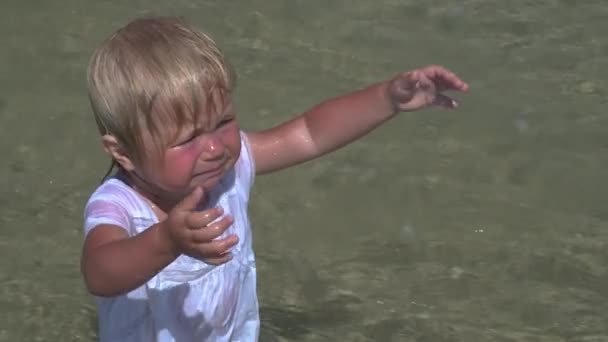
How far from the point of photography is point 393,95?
3219 millimetres

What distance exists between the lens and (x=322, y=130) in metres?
3.34

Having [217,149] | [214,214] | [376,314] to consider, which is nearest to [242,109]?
[376,314]

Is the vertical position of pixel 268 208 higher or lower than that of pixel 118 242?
lower

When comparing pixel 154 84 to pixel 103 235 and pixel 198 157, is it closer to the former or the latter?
pixel 198 157

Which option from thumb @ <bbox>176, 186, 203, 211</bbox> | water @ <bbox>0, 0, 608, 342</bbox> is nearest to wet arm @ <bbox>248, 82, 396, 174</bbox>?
water @ <bbox>0, 0, 608, 342</bbox>

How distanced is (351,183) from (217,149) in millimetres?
1838

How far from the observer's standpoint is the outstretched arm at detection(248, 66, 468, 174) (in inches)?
125

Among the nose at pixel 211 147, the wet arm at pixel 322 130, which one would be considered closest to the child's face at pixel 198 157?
the nose at pixel 211 147

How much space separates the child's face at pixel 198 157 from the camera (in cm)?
279

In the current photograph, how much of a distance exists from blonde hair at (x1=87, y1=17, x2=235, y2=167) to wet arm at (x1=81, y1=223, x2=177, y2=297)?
0.71ft

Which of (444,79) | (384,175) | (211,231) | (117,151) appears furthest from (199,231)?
(384,175)

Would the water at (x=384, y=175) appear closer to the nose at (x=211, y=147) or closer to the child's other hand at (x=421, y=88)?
the child's other hand at (x=421, y=88)

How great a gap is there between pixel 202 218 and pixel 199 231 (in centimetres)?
3

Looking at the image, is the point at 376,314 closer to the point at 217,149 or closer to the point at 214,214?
the point at 217,149
